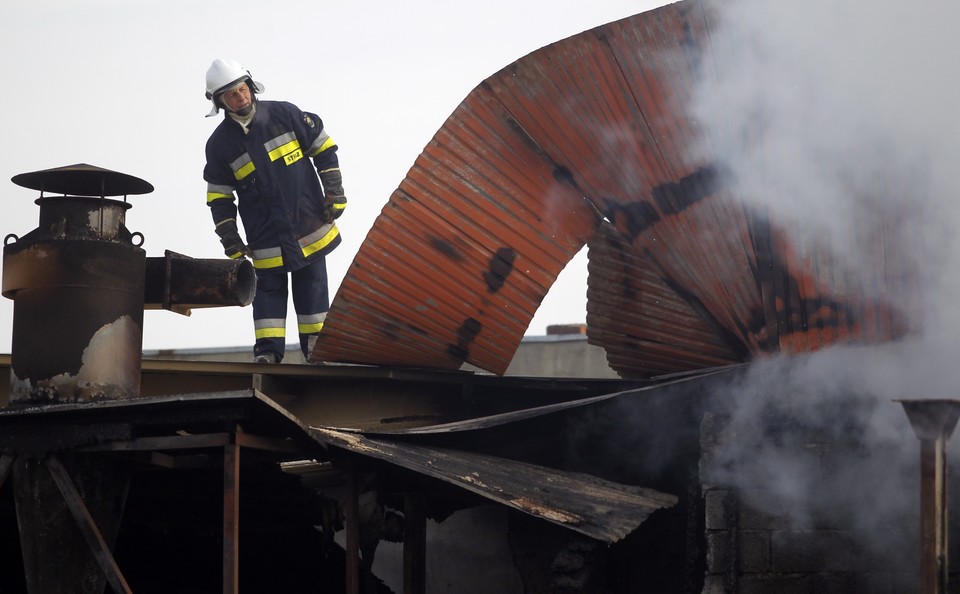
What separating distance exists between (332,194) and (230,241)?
973mm

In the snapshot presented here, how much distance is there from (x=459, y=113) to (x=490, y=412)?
246 cm

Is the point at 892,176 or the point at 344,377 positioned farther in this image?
the point at 344,377

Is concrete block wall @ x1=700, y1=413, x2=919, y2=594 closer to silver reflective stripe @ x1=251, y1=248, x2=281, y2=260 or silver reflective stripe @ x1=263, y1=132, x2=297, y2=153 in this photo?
silver reflective stripe @ x1=251, y1=248, x2=281, y2=260

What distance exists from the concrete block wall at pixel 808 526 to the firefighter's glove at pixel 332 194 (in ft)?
14.4

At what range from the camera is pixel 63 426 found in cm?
720

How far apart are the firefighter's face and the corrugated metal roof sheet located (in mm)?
2026

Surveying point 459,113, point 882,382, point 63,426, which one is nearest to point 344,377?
point 459,113

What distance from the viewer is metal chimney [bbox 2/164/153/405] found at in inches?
319

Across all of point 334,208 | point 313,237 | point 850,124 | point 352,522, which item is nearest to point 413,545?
point 352,522

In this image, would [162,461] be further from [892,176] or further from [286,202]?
[892,176]

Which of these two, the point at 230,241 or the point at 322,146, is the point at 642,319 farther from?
the point at 230,241

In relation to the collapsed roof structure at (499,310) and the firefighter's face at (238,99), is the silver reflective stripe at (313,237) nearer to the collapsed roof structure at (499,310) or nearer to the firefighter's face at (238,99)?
the firefighter's face at (238,99)

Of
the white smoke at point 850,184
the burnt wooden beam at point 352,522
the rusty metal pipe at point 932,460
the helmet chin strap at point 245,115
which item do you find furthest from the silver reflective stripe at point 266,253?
the rusty metal pipe at point 932,460

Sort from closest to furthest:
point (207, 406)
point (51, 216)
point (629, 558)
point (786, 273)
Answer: point (207, 406)
point (51, 216)
point (786, 273)
point (629, 558)
